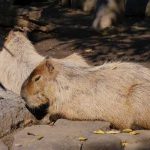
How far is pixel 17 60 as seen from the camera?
7.09 m

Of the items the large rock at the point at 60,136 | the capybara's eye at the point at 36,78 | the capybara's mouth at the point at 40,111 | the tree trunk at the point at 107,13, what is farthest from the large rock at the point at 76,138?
the tree trunk at the point at 107,13

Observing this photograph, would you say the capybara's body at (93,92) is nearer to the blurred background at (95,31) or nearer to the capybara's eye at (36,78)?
the capybara's eye at (36,78)

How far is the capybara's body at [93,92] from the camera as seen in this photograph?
19.0ft

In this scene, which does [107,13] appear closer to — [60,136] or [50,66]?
[50,66]

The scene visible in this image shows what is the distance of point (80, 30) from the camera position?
13.1 m

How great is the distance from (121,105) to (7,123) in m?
1.18

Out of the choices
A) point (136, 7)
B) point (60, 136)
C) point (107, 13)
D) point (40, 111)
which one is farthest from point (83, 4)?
point (60, 136)

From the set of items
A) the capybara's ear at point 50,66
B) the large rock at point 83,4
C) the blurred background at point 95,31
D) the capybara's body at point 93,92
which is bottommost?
the large rock at point 83,4

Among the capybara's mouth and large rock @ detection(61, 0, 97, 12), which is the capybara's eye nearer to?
the capybara's mouth

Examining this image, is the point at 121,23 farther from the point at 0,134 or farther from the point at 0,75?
the point at 0,134

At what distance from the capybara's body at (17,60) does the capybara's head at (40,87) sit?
0.53 metres

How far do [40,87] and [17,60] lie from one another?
1.06 meters

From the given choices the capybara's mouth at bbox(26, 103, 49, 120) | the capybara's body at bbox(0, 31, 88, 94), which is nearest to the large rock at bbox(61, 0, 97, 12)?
the capybara's body at bbox(0, 31, 88, 94)

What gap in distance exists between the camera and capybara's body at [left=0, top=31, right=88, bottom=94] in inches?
270
